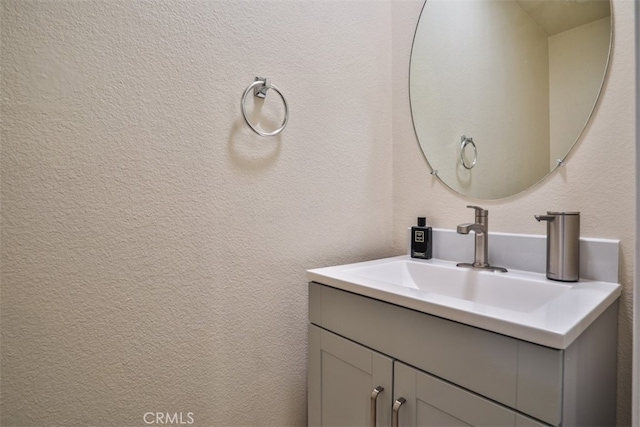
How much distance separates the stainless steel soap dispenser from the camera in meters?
0.85

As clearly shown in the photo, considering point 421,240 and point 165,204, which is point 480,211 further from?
point 165,204

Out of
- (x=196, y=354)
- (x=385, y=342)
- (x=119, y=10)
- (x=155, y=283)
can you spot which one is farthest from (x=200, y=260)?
(x=119, y=10)

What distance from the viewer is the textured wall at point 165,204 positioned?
0.70m

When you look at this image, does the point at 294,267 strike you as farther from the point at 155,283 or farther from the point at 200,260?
the point at 155,283

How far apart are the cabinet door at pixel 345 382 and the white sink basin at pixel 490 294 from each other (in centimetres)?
16

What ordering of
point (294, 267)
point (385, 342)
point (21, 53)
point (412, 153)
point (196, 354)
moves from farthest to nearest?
point (412, 153)
point (294, 267)
point (196, 354)
point (385, 342)
point (21, 53)

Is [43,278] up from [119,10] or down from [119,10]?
down

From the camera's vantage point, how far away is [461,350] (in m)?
0.66

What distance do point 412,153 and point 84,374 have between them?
118cm

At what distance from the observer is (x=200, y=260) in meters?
0.91

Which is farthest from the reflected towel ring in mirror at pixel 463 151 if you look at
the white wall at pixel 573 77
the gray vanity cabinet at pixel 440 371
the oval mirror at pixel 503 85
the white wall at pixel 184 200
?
the gray vanity cabinet at pixel 440 371

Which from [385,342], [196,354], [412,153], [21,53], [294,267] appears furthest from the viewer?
[412,153]

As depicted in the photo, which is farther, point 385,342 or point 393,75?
point 393,75

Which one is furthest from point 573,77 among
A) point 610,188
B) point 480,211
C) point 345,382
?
point 345,382
